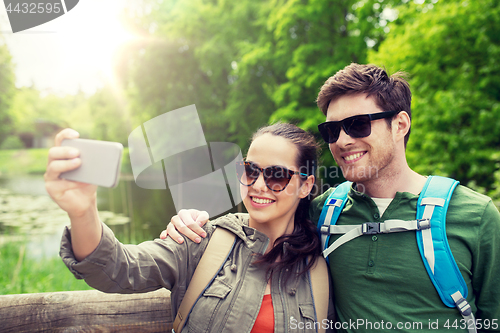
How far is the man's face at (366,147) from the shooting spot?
1.85 m

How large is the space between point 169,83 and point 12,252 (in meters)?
13.5

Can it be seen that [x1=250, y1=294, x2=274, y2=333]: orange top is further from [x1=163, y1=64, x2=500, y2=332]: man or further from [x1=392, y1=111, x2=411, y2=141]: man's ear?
[x1=392, y1=111, x2=411, y2=141]: man's ear

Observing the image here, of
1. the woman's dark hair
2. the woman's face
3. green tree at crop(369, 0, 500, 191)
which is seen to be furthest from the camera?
green tree at crop(369, 0, 500, 191)

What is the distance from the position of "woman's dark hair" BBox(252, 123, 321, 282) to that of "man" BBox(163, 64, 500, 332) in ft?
0.45

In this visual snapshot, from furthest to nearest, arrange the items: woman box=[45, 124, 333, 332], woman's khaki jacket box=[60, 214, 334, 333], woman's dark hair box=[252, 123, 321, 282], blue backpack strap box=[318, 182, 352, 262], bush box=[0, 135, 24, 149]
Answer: bush box=[0, 135, 24, 149] < blue backpack strap box=[318, 182, 352, 262] < woman's dark hair box=[252, 123, 321, 282] < woman's khaki jacket box=[60, 214, 334, 333] < woman box=[45, 124, 333, 332]

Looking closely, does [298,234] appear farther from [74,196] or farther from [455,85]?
[455,85]

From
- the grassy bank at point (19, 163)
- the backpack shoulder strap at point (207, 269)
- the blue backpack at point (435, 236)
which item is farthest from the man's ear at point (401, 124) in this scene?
the grassy bank at point (19, 163)

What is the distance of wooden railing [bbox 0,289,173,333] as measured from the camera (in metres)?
1.63

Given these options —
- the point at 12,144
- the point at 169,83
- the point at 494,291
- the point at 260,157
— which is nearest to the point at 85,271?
the point at 260,157

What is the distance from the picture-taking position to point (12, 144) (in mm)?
24484

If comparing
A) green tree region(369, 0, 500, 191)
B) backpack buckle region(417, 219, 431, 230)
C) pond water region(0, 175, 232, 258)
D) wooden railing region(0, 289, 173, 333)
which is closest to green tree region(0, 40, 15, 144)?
pond water region(0, 175, 232, 258)

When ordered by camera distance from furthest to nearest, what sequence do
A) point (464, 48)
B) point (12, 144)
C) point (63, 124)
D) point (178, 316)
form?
point (63, 124), point (12, 144), point (464, 48), point (178, 316)

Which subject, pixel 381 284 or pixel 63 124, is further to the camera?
pixel 63 124

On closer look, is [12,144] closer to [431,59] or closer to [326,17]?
[326,17]
